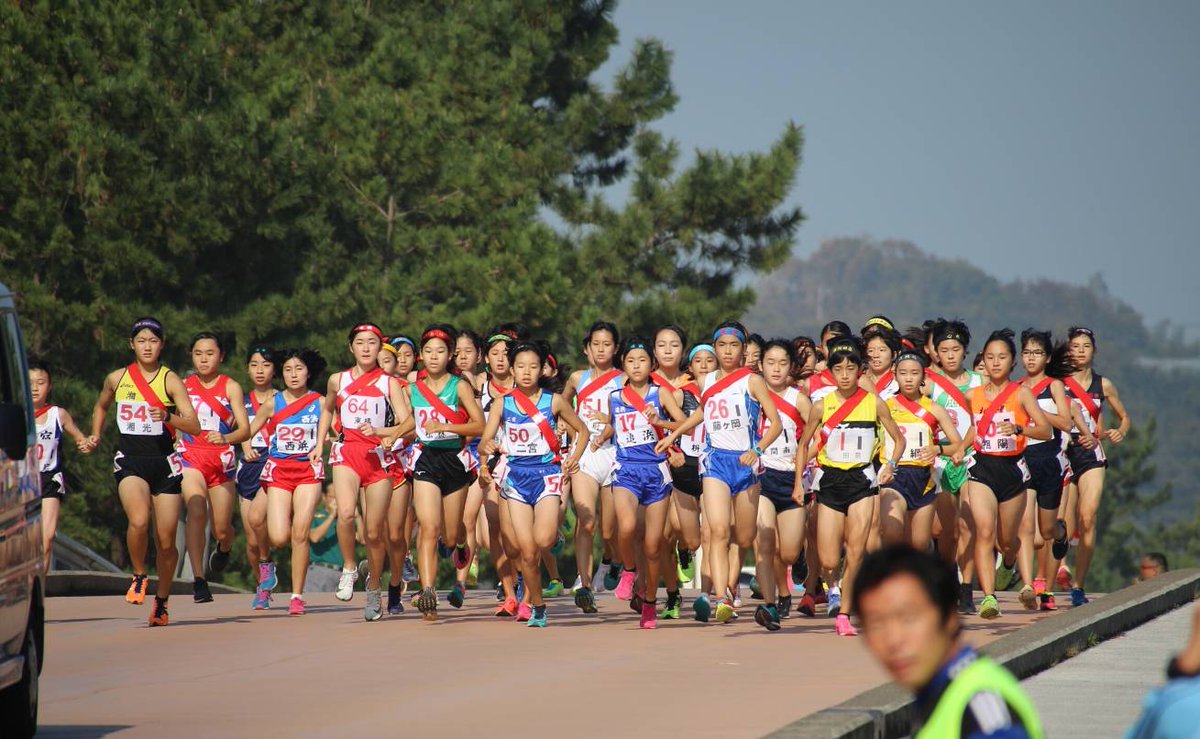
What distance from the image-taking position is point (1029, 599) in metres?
18.0

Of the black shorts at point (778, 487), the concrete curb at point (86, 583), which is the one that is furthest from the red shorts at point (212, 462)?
the black shorts at point (778, 487)

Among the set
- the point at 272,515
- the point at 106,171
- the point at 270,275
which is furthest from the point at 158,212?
the point at 272,515

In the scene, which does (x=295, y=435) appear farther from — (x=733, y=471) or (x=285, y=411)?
(x=733, y=471)

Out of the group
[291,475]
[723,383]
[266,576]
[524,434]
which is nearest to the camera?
[524,434]

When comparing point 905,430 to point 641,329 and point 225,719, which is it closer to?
point 225,719

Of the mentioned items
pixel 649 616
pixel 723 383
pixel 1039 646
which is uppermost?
pixel 723 383

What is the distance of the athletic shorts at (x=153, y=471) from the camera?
643 inches

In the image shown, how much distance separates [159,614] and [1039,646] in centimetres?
711

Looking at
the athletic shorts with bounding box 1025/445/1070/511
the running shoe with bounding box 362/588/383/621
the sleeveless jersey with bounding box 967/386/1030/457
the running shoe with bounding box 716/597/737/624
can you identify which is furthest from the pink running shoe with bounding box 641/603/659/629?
the athletic shorts with bounding box 1025/445/1070/511

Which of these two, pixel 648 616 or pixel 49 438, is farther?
pixel 49 438

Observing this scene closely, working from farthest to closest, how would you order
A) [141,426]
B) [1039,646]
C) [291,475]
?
1. [291,475]
2. [141,426]
3. [1039,646]

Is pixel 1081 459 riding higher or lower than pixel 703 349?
lower

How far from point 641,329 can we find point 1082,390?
28.3 m

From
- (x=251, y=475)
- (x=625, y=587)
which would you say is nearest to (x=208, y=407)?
(x=251, y=475)
